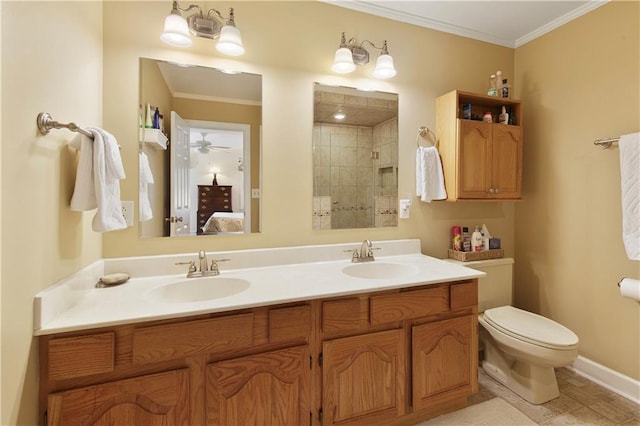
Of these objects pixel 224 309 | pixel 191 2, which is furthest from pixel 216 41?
pixel 224 309

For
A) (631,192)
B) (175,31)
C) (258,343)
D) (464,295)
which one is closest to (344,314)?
(258,343)

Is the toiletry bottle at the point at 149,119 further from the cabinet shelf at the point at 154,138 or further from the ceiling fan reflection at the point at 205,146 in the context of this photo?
the ceiling fan reflection at the point at 205,146

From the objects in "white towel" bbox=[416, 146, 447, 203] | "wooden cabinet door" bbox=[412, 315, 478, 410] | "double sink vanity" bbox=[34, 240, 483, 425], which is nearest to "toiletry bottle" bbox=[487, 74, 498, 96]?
"white towel" bbox=[416, 146, 447, 203]

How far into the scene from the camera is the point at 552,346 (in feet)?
5.06

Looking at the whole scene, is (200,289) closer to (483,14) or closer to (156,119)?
(156,119)

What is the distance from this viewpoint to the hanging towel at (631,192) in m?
1.62

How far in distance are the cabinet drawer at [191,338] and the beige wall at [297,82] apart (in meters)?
0.61

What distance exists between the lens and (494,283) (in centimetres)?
210

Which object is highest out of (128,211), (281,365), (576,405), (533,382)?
(128,211)

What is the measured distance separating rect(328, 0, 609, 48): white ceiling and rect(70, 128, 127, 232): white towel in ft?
5.04

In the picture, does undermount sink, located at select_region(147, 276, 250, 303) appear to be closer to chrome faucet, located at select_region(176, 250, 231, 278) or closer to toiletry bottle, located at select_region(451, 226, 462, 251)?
chrome faucet, located at select_region(176, 250, 231, 278)

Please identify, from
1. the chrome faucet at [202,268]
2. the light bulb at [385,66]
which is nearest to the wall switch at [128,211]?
the chrome faucet at [202,268]

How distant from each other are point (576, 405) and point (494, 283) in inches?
29.9

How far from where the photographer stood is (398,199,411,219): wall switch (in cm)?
206
